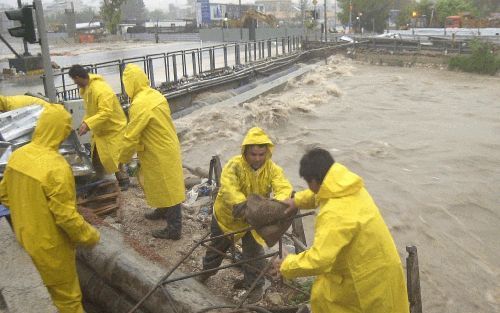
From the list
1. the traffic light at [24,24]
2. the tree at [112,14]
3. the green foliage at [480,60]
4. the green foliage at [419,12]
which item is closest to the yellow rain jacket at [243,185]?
the traffic light at [24,24]

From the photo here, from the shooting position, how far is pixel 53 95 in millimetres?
7656

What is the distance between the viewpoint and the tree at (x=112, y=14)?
48906 millimetres

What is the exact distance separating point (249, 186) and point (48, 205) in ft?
4.95

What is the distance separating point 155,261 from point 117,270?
0.37 meters

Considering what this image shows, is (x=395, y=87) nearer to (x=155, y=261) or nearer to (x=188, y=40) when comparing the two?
(x=155, y=261)

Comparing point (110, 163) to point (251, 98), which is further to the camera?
point (251, 98)

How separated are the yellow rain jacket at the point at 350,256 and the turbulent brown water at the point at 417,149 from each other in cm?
311

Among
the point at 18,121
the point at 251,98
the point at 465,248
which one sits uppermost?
the point at 18,121

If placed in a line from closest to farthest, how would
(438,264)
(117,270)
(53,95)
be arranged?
(117,270) < (438,264) < (53,95)

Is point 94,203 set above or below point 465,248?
above

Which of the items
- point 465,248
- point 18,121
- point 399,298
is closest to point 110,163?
point 18,121

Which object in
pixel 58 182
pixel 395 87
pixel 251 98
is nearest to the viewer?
pixel 58 182

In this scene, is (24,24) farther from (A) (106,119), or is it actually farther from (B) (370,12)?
(B) (370,12)

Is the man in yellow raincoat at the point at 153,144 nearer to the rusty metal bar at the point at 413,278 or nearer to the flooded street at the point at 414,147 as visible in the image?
the rusty metal bar at the point at 413,278
